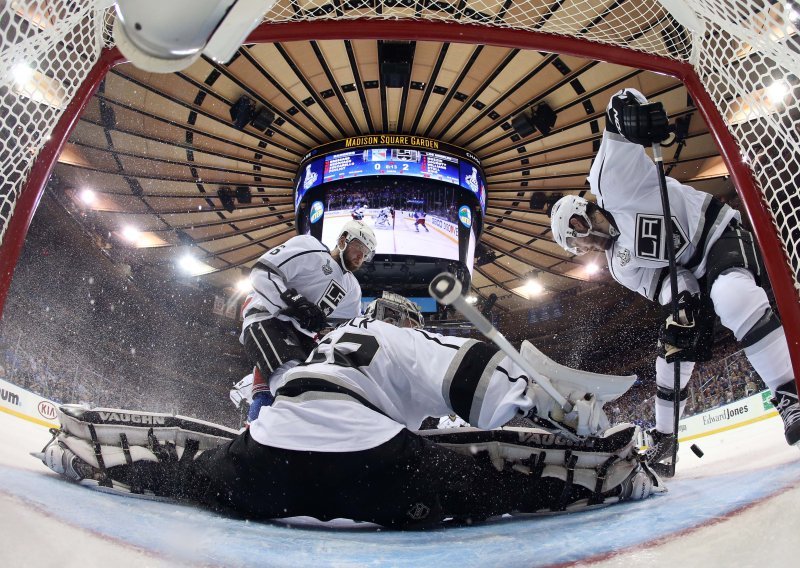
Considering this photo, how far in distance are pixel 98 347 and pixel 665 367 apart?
41.2 ft

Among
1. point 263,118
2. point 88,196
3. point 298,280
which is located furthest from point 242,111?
point 88,196

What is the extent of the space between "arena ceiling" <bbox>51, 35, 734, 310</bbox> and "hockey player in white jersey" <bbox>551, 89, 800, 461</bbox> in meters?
3.66

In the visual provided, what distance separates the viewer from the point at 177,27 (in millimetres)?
746

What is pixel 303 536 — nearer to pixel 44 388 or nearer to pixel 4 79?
pixel 4 79

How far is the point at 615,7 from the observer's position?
488cm

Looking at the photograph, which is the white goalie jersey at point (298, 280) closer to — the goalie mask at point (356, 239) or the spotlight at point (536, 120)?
the goalie mask at point (356, 239)

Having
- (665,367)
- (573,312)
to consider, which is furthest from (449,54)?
(573,312)

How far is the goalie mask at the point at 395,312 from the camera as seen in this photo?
2.05 metres

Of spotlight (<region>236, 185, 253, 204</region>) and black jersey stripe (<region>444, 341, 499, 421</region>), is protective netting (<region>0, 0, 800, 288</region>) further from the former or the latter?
spotlight (<region>236, 185, 253, 204</region>)

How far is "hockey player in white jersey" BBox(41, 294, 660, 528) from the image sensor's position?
4.66ft

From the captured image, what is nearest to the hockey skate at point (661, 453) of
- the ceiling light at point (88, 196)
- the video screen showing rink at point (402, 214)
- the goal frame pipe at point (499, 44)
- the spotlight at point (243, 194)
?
the goal frame pipe at point (499, 44)

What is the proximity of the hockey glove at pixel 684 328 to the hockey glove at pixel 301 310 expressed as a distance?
1839 millimetres

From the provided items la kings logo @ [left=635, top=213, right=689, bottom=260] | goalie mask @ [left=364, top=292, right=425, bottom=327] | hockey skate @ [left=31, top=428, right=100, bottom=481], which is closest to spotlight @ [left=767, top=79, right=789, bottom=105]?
la kings logo @ [left=635, top=213, right=689, bottom=260]

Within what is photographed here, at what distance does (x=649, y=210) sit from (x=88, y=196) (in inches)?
374
